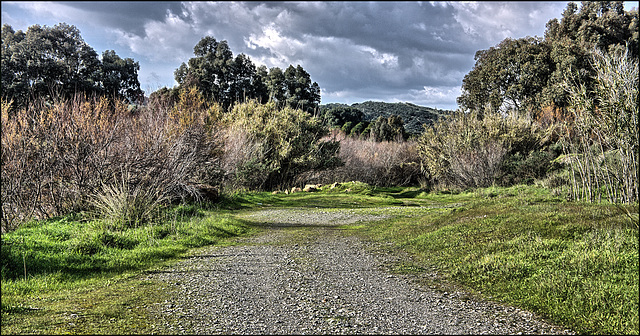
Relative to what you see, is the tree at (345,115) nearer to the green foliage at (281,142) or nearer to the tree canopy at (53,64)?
the green foliage at (281,142)

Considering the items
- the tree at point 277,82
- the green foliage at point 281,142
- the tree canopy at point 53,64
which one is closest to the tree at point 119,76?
the tree canopy at point 53,64

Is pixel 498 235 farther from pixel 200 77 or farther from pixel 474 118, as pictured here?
pixel 200 77

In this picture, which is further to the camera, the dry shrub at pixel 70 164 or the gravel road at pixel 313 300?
the dry shrub at pixel 70 164

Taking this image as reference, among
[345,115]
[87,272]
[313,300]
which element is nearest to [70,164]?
[87,272]

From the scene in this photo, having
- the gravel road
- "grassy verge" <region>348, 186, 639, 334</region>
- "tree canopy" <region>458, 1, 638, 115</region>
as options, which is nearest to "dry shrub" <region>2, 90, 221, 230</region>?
the gravel road

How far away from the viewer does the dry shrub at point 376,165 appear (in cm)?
3259

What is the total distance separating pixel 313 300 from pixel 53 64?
119 ft

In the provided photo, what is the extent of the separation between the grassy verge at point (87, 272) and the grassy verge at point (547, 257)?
14.6 feet

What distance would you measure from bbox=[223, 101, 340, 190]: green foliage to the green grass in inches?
526

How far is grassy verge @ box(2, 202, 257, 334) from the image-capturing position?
452cm

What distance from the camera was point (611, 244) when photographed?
6.71 m

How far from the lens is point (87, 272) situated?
22.7 feet

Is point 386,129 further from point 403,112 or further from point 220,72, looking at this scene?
point 403,112

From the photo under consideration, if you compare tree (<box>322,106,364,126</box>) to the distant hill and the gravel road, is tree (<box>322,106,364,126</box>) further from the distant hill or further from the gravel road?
the gravel road
